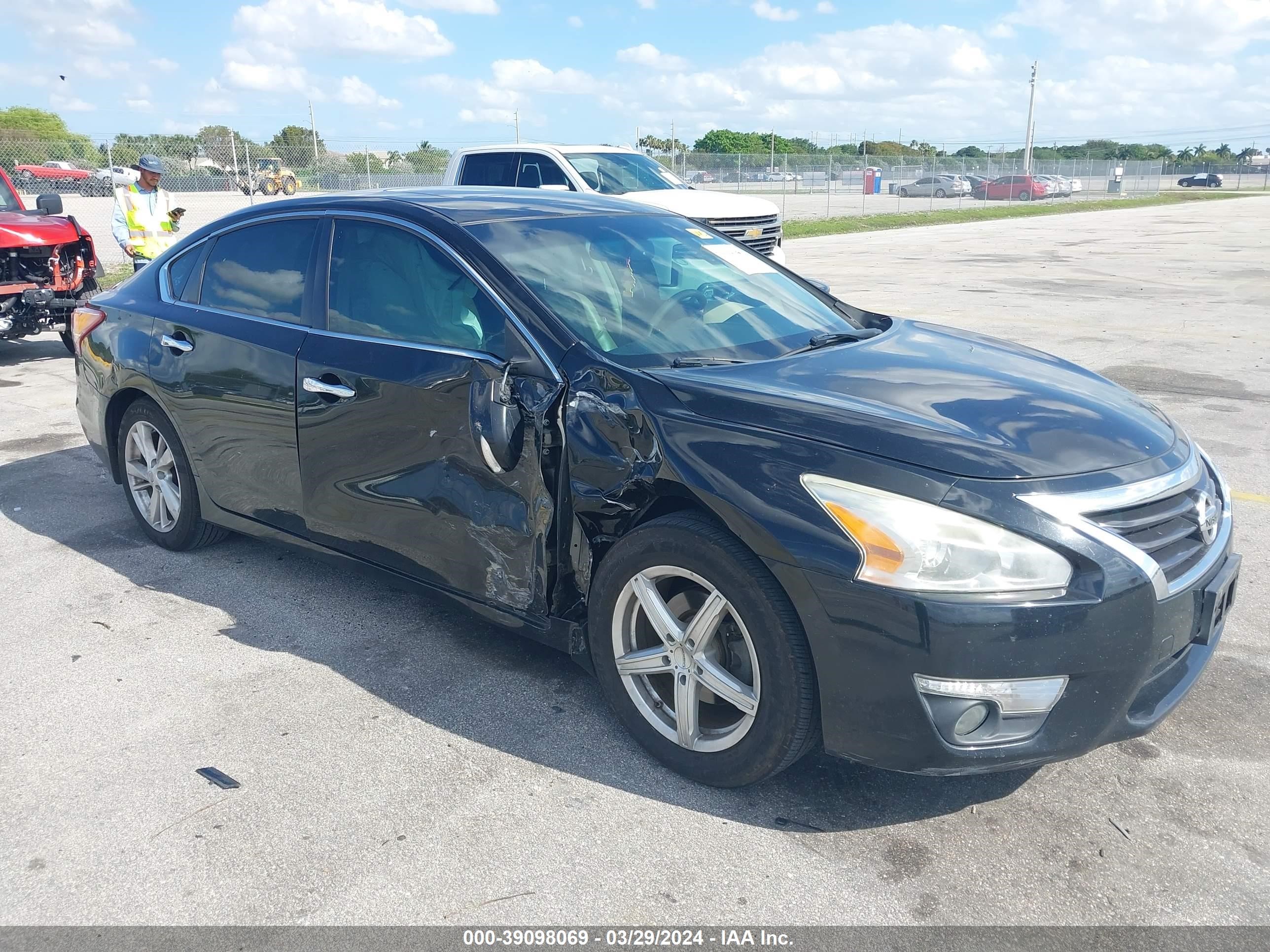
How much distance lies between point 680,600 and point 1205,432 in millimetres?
5385

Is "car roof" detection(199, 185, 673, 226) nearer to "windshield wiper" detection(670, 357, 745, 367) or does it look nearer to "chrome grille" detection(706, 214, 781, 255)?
"windshield wiper" detection(670, 357, 745, 367)

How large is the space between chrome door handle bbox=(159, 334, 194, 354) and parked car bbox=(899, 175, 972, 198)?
51.8 m

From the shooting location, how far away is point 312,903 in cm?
267

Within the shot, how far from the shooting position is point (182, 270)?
491 centimetres

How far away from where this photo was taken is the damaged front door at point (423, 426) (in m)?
3.41

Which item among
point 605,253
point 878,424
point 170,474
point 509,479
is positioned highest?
point 605,253

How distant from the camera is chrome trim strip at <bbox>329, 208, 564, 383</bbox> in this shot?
338 centimetres

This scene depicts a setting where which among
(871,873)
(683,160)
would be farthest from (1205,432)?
(683,160)

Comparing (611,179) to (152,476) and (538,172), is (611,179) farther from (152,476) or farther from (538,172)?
(152,476)

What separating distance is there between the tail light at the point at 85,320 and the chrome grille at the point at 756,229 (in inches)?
334

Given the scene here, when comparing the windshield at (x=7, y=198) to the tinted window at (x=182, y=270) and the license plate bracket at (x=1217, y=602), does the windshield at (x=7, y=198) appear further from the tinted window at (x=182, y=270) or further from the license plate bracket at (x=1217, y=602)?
the license plate bracket at (x=1217, y=602)

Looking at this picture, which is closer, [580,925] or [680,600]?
[580,925]

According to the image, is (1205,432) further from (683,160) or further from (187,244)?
(683,160)

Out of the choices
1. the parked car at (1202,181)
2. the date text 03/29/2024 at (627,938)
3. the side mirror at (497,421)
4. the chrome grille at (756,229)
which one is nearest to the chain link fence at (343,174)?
the chrome grille at (756,229)
